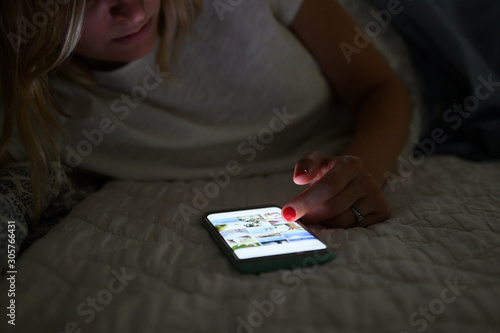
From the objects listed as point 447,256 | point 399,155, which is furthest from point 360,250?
point 399,155

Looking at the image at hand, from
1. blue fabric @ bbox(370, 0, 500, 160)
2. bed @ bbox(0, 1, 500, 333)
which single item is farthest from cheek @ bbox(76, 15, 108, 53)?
blue fabric @ bbox(370, 0, 500, 160)

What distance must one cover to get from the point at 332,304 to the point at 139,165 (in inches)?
22.0

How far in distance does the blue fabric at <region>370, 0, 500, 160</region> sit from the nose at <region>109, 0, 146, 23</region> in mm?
524

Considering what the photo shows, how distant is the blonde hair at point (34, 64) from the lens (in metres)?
0.64

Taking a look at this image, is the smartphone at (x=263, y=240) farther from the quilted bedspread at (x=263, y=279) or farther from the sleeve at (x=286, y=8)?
the sleeve at (x=286, y=8)

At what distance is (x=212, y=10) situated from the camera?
0.85 metres

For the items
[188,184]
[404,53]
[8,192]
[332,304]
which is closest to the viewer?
[332,304]

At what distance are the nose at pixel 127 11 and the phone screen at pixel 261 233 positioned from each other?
1.22 feet

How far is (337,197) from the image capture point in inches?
22.6

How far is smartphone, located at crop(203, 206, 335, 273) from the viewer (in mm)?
469

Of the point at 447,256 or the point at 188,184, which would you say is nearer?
the point at 447,256

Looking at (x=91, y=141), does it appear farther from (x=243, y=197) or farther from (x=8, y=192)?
(x=243, y=197)

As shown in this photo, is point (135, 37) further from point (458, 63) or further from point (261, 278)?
point (458, 63)

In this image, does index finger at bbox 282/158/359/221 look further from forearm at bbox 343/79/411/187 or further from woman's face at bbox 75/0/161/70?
woman's face at bbox 75/0/161/70
